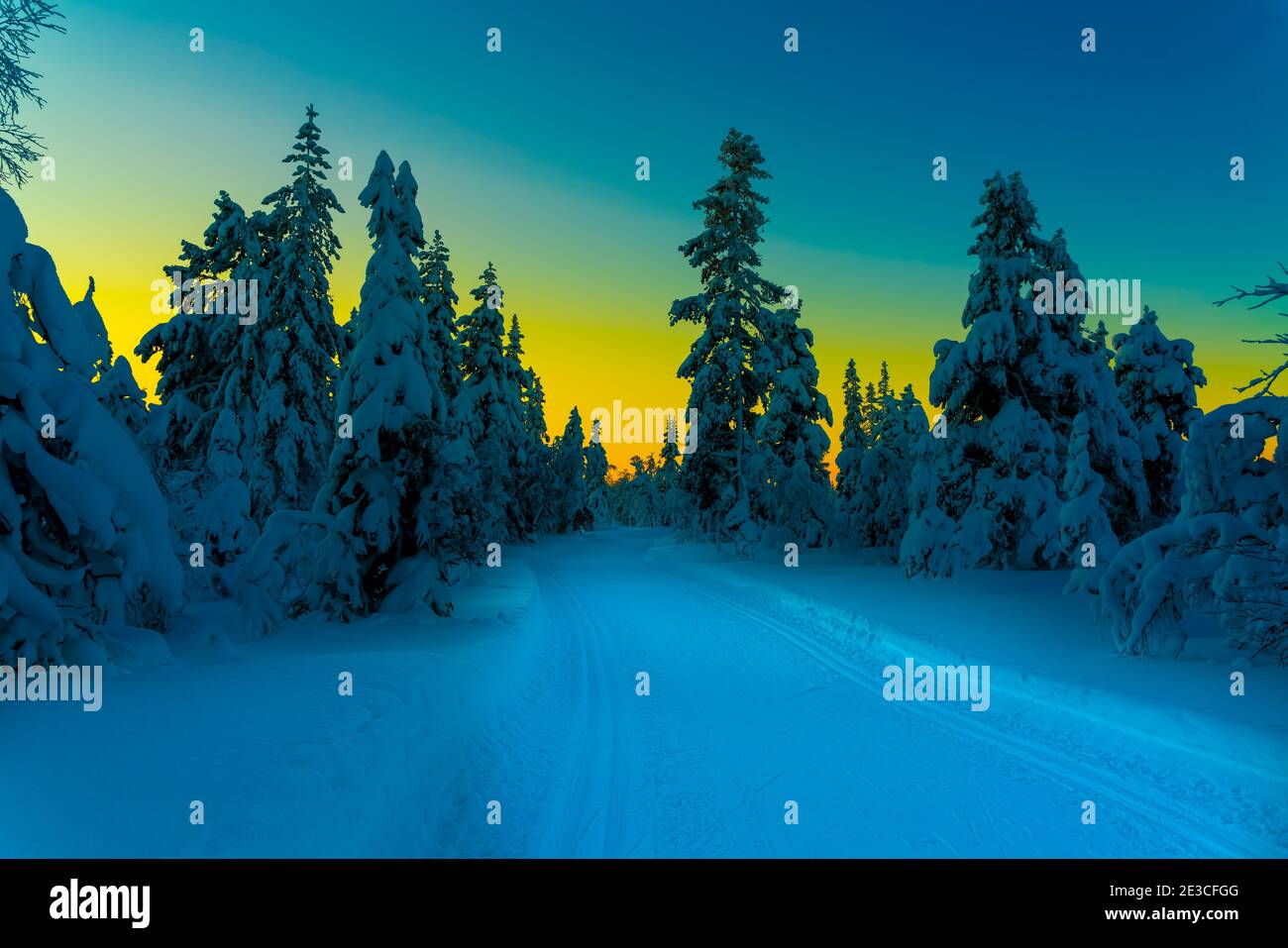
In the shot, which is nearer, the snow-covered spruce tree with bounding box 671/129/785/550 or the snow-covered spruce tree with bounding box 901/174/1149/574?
the snow-covered spruce tree with bounding box 901/174/1149/574

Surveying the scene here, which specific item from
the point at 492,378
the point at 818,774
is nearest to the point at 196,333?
the point at 492,378

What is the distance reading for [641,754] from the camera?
21.3 feet

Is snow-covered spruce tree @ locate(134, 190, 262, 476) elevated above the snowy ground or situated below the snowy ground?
above

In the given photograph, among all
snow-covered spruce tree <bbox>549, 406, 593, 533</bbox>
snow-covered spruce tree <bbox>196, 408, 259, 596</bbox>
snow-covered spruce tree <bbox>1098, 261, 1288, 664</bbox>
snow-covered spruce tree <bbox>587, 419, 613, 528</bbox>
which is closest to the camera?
snow-covered spruce tree <bbox>1098, 261, 1288, 664</bbox>

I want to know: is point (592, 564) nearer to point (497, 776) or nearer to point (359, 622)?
point (359, 622)

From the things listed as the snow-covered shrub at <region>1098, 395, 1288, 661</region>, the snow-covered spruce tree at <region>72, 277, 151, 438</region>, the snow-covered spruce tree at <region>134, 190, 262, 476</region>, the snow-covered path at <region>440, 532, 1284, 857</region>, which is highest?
the snow-covered spruce tree at <region>134, 190, 262, 476</region>

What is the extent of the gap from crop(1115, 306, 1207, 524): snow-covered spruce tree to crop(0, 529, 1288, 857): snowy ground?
18.8 metres

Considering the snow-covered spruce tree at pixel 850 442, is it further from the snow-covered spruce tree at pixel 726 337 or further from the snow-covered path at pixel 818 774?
the snow-covered path at pixel 818 774

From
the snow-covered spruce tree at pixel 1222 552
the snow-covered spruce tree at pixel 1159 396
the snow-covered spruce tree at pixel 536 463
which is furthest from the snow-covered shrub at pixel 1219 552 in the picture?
the snow-covered spruce tree at pixel 536 463

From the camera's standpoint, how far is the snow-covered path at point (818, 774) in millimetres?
4688

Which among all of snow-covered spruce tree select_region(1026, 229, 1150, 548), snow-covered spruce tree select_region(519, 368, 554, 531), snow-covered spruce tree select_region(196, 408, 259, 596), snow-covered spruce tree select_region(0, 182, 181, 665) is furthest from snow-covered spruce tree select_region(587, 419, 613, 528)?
snow-covered spruce tree select_region(0, 182, 181, 665)

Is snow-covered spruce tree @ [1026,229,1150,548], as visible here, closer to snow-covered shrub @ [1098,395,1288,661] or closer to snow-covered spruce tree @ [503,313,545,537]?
snow-covered shrub @ [1098,395,1288,661]

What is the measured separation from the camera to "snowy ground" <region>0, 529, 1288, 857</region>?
14.8ft

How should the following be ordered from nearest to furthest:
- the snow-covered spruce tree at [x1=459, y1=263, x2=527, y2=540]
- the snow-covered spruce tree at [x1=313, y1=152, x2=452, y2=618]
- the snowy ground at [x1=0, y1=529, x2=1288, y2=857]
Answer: the snowy ground at [x1=0, y1=529, x2=1288, y2=857], the snow-covered spruce tree at [x1=313, y1=152, x2=452, y2=618], the snow-covered spruce tree at [x1=459, y1=263, x2=527, y2=540]
